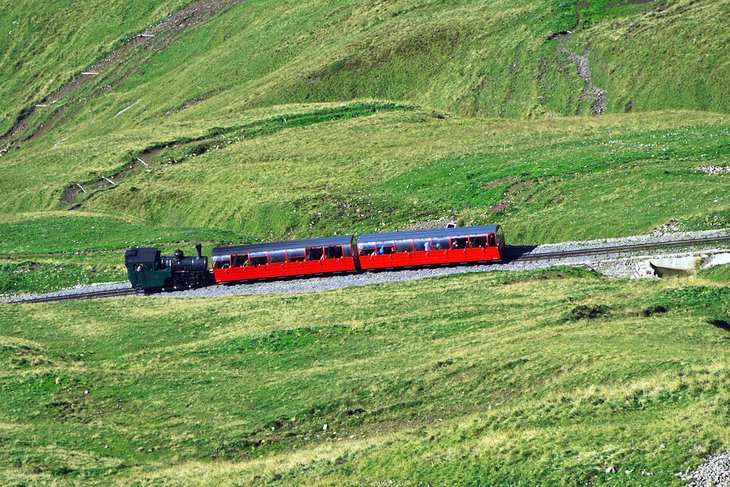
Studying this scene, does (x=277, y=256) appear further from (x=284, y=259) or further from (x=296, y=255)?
(x=296, y=255)

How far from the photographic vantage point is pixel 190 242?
77688 mm

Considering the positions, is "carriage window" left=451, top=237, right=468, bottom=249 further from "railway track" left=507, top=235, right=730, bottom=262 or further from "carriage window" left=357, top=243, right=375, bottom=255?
"carriage window" left=357, top=243, right=375, bottom=255

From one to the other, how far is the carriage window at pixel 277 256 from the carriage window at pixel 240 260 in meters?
1.69

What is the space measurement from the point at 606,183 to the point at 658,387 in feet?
129

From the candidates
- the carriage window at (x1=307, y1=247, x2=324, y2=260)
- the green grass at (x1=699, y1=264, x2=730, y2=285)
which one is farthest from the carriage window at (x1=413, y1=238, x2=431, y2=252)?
the green grass at (x1=699, y1=264, x2=730, y2=285)

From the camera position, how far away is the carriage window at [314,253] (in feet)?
206

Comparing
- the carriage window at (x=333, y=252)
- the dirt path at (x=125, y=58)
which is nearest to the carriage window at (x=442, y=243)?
the carriage window at (x=333, y=252)

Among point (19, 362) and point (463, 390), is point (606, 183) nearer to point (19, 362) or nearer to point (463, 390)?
point (463, 390)

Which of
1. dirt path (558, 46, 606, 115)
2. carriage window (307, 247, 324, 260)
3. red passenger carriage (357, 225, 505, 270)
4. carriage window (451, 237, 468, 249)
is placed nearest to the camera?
red passenger carriage (357, 225, 505, 270)

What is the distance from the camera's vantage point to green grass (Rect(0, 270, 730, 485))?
3353 cm

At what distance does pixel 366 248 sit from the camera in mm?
62094

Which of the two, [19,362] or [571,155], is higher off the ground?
[571,155]

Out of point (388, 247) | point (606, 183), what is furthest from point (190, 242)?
point (606, 183)

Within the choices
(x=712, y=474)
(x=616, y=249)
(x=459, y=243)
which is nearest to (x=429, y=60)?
(x=459, y=243)
